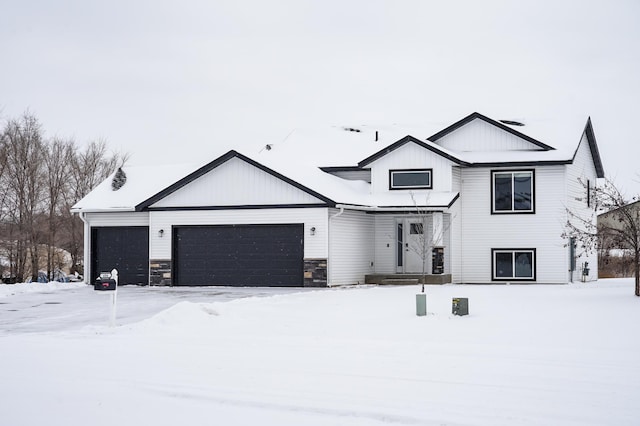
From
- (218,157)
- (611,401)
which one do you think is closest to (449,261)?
(218,157)

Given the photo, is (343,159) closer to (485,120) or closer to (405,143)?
(405,143)

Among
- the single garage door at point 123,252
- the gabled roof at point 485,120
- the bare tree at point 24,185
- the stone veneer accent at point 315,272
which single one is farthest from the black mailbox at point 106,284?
the bare tree at point 24,185

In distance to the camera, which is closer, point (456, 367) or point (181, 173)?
point (456, 367)

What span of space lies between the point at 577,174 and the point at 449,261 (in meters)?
6.03

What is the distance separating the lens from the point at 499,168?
94.4 ft

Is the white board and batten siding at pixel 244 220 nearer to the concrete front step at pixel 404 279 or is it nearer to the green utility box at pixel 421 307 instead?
the concrete front step at pixel 404 279

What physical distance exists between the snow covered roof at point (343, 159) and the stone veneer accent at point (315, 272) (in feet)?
6.94

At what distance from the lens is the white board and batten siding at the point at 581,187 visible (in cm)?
2916

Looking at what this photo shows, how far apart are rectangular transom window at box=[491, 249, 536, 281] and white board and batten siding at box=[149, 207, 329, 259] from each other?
6.73 metres

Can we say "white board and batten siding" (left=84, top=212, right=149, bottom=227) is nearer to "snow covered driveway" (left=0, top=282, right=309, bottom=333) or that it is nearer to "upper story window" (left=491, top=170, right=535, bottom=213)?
"snow covered driveway" (left=0, top=282, right=309, bottom=333)

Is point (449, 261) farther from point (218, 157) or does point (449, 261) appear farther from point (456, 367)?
point (456, 367)

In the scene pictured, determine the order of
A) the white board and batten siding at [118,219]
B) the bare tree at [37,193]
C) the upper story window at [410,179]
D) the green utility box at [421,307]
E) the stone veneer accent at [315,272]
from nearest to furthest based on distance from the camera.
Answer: the green utility box at [421,307] < the stone veneer accent at [315,272] < the upper story window at [410,179] < the white board and batten siding at [118,219] < the bare tree at [37,193]

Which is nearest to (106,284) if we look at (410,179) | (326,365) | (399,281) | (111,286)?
(111,286)

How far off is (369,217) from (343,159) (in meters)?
3.19
